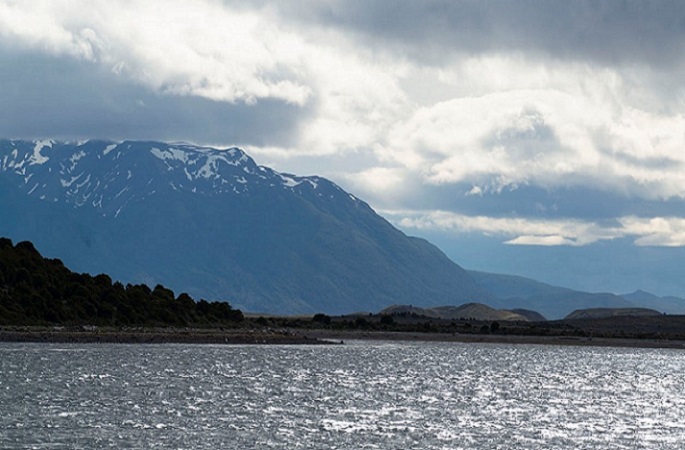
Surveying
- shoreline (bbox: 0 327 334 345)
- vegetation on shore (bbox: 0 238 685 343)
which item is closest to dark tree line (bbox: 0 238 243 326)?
vegetation on shore (bbox: 0 238 685 343)

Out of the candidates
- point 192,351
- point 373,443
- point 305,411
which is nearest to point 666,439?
point 373,443

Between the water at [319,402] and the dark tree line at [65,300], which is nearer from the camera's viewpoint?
the water at [319,402]

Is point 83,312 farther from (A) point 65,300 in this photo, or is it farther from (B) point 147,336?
(B) point 147,336

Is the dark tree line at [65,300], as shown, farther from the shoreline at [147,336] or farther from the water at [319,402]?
the water at [319,402]

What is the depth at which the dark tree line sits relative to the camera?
168250mm

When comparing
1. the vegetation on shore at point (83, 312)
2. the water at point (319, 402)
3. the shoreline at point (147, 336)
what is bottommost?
the water at point (319, 402)

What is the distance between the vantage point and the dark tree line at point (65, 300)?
168250 millimetres

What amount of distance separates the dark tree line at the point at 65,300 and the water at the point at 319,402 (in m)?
29.3

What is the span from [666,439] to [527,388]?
35626 millimetres

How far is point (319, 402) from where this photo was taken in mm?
81375

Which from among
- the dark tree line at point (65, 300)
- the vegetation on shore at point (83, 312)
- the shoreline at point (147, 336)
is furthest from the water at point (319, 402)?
the dark tree line at point (65, 300)

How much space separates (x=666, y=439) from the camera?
65.1 metres

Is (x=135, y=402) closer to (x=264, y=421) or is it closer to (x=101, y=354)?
(x=264, y=421)

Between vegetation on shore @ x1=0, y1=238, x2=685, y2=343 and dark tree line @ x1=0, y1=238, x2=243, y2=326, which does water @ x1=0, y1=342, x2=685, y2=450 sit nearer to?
vegetation on shore @ x1=0, y1=238, x2=685, y2=343
